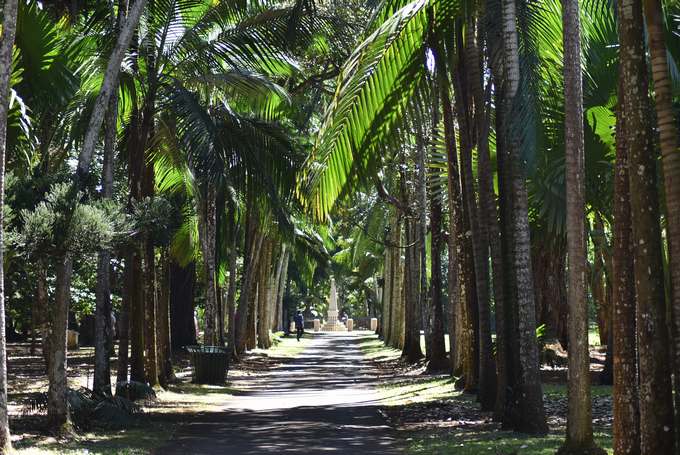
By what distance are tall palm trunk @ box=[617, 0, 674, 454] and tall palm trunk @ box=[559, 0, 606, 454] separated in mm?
2005

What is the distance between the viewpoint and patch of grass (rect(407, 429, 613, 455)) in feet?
35.5

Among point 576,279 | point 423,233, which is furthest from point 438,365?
point 576,279

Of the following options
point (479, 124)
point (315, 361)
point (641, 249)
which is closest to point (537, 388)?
point (479, 124)

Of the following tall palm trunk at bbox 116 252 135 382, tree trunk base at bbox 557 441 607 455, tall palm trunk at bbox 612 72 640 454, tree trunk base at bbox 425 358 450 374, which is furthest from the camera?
tree trunk base at bbox 425 358 450 374

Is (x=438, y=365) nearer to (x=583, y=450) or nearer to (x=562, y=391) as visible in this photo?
(x=562, y=391)

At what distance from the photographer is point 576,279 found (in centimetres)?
986

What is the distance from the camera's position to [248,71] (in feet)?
61.5

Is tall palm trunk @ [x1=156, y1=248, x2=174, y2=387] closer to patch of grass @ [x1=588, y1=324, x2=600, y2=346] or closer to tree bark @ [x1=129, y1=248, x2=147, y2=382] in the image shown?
tree bark @ [x1=129, y1=248, x2=147, y2=382]

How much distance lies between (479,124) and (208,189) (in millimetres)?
10376

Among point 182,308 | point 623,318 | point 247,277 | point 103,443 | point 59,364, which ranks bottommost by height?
point 103,443

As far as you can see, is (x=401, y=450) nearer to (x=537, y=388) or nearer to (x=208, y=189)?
(x=537, y=388)

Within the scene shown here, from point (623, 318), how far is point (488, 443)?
373 cm

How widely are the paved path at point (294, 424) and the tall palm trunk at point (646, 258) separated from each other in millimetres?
4783

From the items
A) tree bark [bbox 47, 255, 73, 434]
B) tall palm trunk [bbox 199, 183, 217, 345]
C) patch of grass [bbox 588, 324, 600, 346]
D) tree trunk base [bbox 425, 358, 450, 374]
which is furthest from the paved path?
patch of grass [bbox 588, 324, 600, 346]
